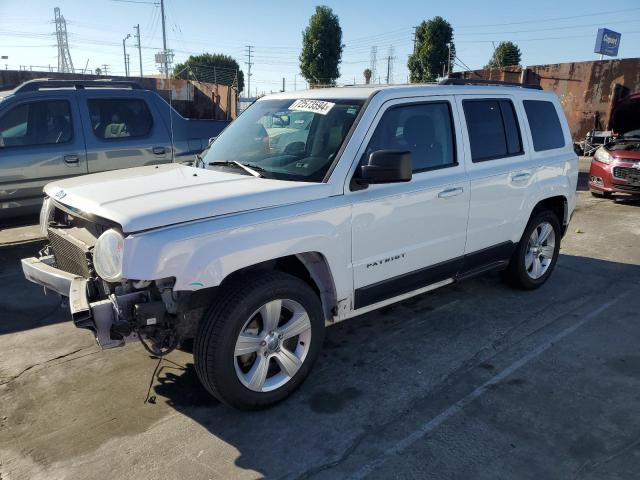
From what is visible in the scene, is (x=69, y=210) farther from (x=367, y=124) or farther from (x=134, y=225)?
(x=367, y=124)

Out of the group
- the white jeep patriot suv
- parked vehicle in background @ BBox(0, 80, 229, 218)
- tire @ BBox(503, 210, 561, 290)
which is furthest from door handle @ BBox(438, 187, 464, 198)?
parked vehicle in background @ BBox(0, 80, 229, 218)

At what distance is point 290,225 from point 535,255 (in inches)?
125

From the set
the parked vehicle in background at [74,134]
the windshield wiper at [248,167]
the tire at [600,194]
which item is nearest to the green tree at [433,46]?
the tire at [600,194]

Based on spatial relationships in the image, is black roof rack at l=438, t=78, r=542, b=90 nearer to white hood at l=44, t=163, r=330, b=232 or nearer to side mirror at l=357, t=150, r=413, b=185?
side mirror at l=357, t=150, r=413, b=185

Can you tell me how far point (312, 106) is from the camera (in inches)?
151

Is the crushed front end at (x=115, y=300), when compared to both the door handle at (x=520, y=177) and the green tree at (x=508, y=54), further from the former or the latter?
the green tree at (x=508, y=54)

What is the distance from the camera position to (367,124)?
3.49 metres

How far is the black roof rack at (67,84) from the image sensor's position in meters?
6.22

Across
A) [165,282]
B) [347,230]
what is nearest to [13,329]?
[165,282]

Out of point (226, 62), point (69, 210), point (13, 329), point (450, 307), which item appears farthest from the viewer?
point (226, 62)

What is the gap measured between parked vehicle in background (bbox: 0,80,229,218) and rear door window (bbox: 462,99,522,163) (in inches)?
169

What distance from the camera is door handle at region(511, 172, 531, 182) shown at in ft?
14.9

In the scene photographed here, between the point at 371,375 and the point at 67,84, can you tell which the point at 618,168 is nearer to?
the point at 371,375

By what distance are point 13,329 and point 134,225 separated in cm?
253
